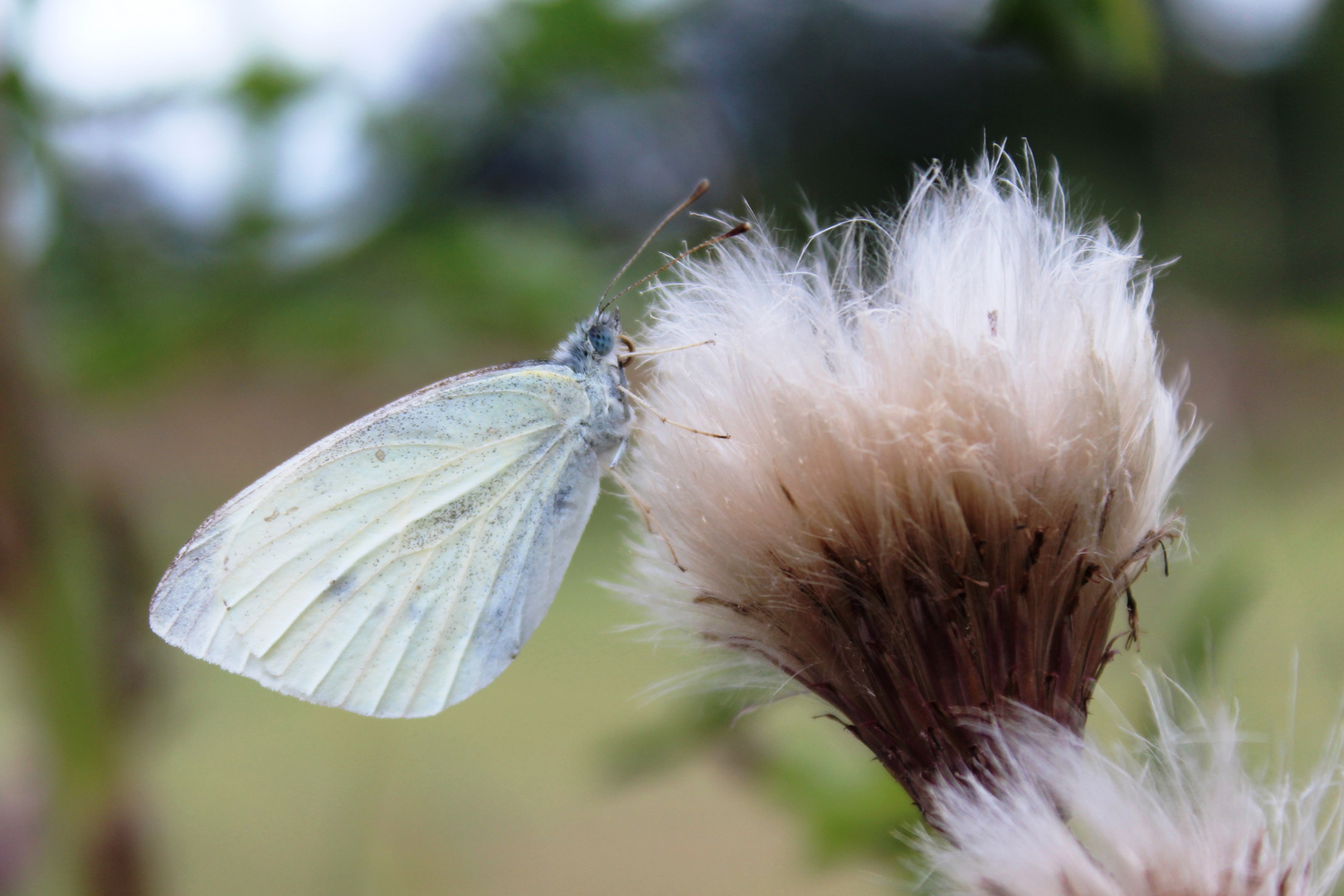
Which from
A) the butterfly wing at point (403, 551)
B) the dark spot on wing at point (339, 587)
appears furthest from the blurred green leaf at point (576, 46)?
the dark spot on wing at point (339, 587)

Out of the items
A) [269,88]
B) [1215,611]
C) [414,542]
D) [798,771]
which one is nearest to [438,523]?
[414,542]

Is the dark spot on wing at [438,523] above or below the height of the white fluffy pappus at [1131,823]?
above

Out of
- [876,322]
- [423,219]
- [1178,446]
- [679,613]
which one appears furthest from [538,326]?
[1178,446]

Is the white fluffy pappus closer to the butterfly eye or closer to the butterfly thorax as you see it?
the butterfly thorax

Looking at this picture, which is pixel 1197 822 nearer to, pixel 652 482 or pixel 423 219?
pixel 652 482

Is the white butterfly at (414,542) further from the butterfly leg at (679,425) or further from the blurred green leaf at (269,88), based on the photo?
the blurred green leaf at (269,88)

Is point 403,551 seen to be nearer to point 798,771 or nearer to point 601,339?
point 601,339
